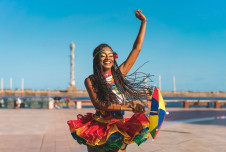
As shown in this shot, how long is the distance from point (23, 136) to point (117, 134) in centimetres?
642

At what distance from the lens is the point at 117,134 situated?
2736mm

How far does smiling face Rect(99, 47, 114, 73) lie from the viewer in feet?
10.4

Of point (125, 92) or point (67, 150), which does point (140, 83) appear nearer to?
point (125, 92)

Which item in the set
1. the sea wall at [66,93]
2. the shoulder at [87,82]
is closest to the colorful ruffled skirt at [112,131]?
the shoulder at [87,82]

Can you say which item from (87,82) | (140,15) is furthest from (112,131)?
(140,15)

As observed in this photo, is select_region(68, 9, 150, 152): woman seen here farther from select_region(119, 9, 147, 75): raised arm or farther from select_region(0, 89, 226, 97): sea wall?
select_region(0, 89, 226, 97): sea wall

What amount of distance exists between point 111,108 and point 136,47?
1.08 meters

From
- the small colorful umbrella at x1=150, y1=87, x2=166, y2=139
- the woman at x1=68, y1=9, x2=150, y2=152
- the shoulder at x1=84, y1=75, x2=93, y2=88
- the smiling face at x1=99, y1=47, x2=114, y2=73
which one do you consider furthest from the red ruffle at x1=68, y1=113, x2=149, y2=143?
the smiling face at x1=99, y1=47, x2=114, y2=73

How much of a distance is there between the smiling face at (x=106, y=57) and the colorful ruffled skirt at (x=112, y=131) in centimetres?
62

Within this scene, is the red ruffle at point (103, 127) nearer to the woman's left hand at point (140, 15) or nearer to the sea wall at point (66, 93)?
the woman's left hand at point (140, 15)

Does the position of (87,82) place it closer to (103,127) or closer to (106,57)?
(106,57)

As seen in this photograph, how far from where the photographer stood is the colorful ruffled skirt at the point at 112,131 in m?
2.72

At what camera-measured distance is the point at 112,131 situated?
2.71 metres

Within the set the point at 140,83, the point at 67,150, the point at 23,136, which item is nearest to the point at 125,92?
the point at 140,83
